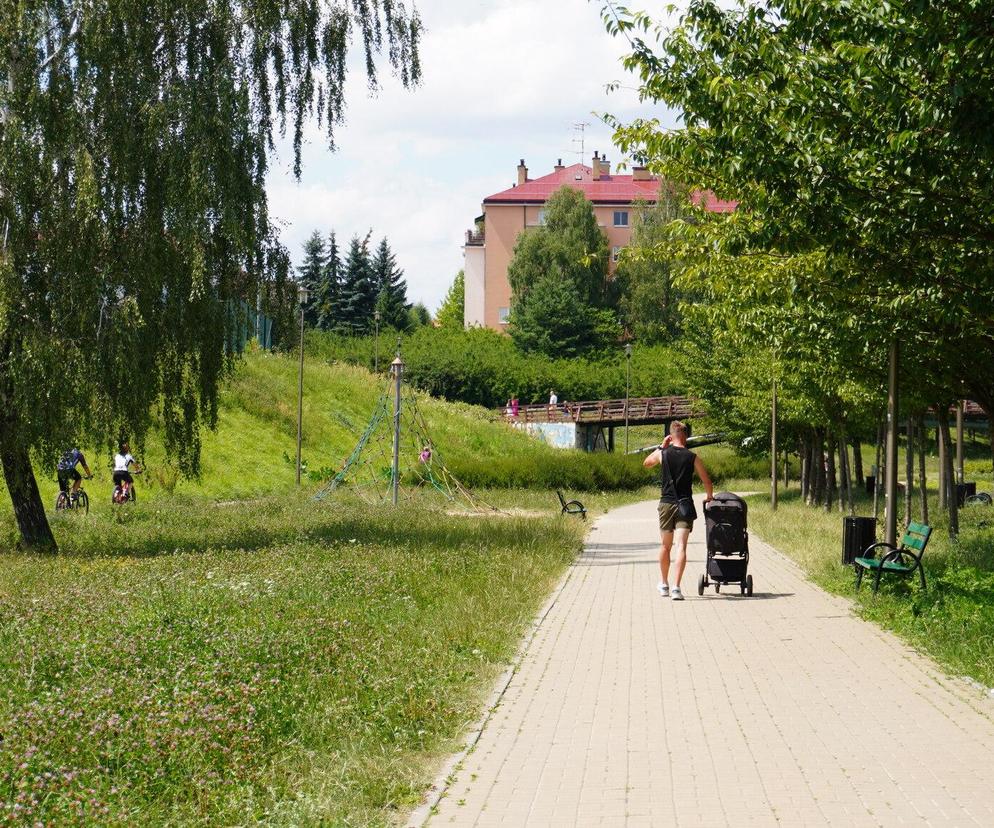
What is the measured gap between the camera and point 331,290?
92.2m

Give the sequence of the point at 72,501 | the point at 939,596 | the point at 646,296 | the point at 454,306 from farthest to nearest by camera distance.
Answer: the point at 454,306 < the point at 646,296 < the point at 72,501 < the point at 939,596

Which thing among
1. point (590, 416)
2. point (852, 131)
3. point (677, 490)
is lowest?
point (677, 490)

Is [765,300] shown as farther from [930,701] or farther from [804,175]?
[930,701]

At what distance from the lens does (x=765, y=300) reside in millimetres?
15953

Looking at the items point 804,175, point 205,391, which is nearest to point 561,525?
point 205,391

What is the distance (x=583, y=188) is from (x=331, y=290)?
2107 centimetres

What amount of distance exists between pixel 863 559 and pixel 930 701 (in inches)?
243

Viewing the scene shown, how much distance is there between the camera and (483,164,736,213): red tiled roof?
326 ft

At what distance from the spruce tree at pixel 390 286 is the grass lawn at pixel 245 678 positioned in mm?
75896

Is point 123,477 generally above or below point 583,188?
below

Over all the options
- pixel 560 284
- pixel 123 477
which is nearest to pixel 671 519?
pixel 123 477

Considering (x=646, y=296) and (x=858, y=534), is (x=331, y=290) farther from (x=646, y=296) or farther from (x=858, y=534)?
(x=858, y=534)

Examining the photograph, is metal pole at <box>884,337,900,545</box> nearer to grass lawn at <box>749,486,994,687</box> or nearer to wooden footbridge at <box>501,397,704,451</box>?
grass lawn at <box>749,486,994,687</box>

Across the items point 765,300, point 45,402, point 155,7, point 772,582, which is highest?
point 155,7
